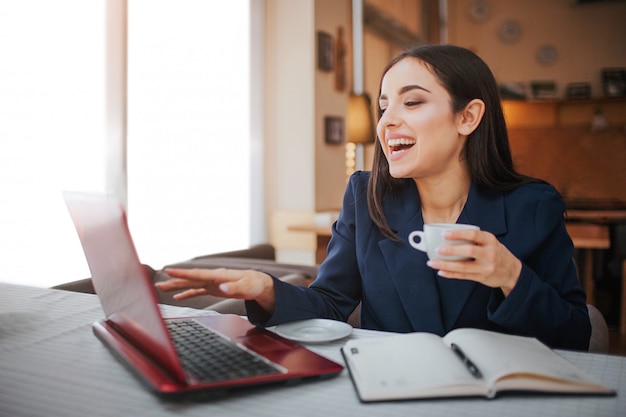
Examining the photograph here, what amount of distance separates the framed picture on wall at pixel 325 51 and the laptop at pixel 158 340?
140 inches

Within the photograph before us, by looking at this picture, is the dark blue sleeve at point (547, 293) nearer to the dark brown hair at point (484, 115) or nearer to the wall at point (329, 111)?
the dark brown hair at point (484, 115)

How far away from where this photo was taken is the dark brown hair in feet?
4.29

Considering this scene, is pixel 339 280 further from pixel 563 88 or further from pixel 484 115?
pixel 563 88

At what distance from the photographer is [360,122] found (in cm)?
470

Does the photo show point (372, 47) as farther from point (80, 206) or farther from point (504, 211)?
point (80, 206)

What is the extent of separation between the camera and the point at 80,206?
924mm

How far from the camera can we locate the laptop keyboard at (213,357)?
2.52 ft

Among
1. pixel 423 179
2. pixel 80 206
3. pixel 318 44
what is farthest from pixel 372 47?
pixel 80 206

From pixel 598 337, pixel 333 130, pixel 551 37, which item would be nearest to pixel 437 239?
pixel 598 337

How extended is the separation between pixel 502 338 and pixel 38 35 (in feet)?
7.73

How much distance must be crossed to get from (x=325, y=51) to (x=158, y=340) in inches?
154

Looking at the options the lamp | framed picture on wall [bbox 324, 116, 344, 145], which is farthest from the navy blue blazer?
the lamp

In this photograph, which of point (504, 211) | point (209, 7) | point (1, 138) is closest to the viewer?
point (504, 211)

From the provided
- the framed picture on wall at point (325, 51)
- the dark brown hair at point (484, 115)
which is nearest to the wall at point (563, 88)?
the framed picture on wall at point (325, 51)
